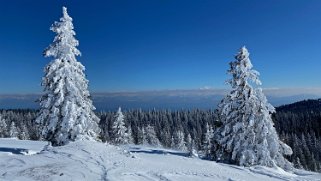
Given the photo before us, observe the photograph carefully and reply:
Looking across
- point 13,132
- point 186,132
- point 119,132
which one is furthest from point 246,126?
point 186,132

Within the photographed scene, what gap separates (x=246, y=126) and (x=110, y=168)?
1507 cm

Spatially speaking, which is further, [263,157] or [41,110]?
[41,110]

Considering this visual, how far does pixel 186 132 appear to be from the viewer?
14025 centimetres

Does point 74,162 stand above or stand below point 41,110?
below

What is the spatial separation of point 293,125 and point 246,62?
130 meters

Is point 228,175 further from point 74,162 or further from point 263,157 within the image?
point 263,157

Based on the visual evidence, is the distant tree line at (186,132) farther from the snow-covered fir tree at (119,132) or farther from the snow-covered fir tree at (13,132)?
the snow-covered fir tree at (119,132)

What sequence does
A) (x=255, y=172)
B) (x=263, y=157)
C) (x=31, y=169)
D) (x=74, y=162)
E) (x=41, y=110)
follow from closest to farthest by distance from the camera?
(x=31, y=169) → (x=74, y=162) → (x=255, y=172) → (x=263, y=157) → (x=41, y=110)

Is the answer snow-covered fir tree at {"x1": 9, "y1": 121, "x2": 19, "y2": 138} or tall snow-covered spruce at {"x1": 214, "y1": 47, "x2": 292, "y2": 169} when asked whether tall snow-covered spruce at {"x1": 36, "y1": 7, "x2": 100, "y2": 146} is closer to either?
tall snow-covered spruce at {"x1": 214, "y1": 47, "x2": 292, "y2": 169}

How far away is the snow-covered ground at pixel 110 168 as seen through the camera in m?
12.3

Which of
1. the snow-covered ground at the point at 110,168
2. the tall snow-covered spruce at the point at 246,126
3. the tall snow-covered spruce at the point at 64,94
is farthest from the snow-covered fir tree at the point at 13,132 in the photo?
the snow-covered ground at the point at 110,168

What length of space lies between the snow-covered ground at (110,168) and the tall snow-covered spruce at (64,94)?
844 cm

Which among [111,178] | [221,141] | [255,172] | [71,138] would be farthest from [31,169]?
[221,141]

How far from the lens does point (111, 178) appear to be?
11.9 metres
